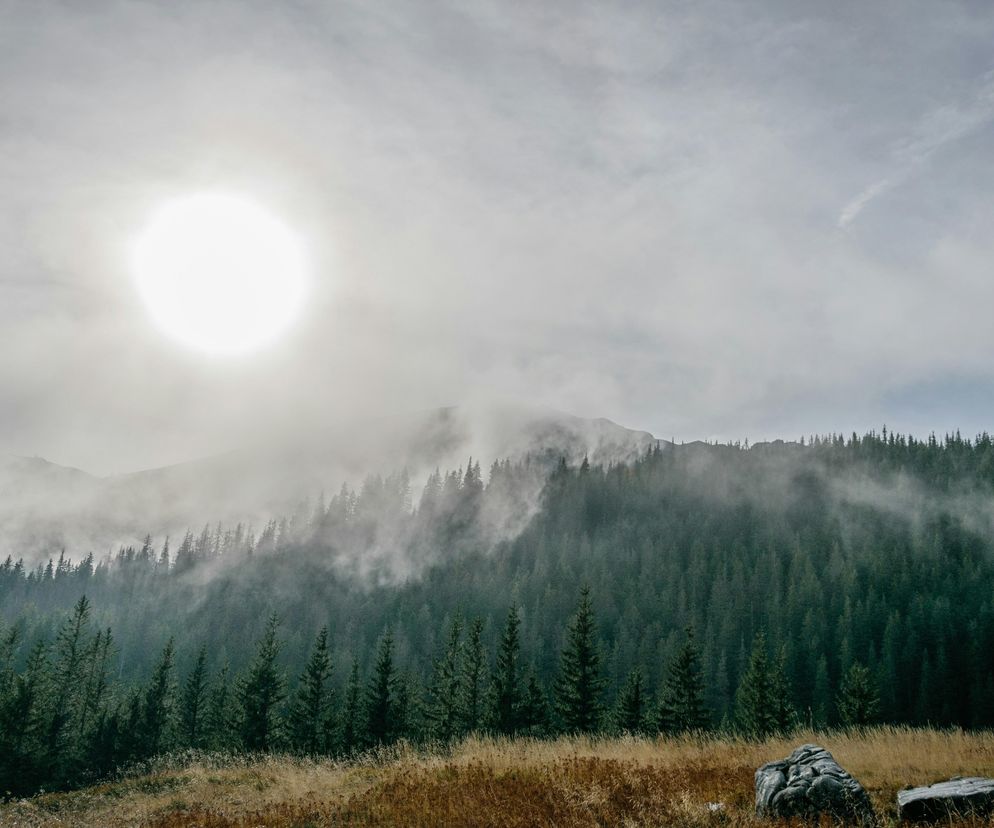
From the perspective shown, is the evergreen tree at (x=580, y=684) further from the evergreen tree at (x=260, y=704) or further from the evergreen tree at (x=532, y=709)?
the evergreen tree at (x=260, y=704)

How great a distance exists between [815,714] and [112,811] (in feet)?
374

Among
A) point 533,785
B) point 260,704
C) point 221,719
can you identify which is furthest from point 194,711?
point 533,785

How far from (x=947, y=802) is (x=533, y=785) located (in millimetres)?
6532

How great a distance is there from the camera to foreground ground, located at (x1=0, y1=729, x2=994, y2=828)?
10.3 m

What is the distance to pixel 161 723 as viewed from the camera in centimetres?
7544

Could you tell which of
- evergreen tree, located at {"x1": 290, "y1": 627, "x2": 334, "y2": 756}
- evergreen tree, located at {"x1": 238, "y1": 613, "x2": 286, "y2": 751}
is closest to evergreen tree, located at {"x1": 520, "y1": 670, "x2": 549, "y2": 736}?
evergreen tree, located at {"x1": 290, "y1": 627, "x2": 334, "y2": 756}

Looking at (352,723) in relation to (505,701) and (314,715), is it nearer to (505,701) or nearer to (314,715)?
(314,715)

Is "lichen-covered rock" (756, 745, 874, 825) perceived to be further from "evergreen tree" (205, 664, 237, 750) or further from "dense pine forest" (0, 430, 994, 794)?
"evergreen tree" (205, 664, 237, 750)

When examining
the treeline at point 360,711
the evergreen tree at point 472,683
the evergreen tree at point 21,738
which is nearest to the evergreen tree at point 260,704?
the treeline at point 360,711

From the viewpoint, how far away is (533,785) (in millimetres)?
12086

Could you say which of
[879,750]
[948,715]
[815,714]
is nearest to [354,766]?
[879,750]

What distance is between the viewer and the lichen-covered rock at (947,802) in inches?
344

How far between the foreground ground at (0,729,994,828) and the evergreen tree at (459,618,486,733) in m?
51.7

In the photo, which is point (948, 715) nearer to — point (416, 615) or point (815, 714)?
point (815, 714)
